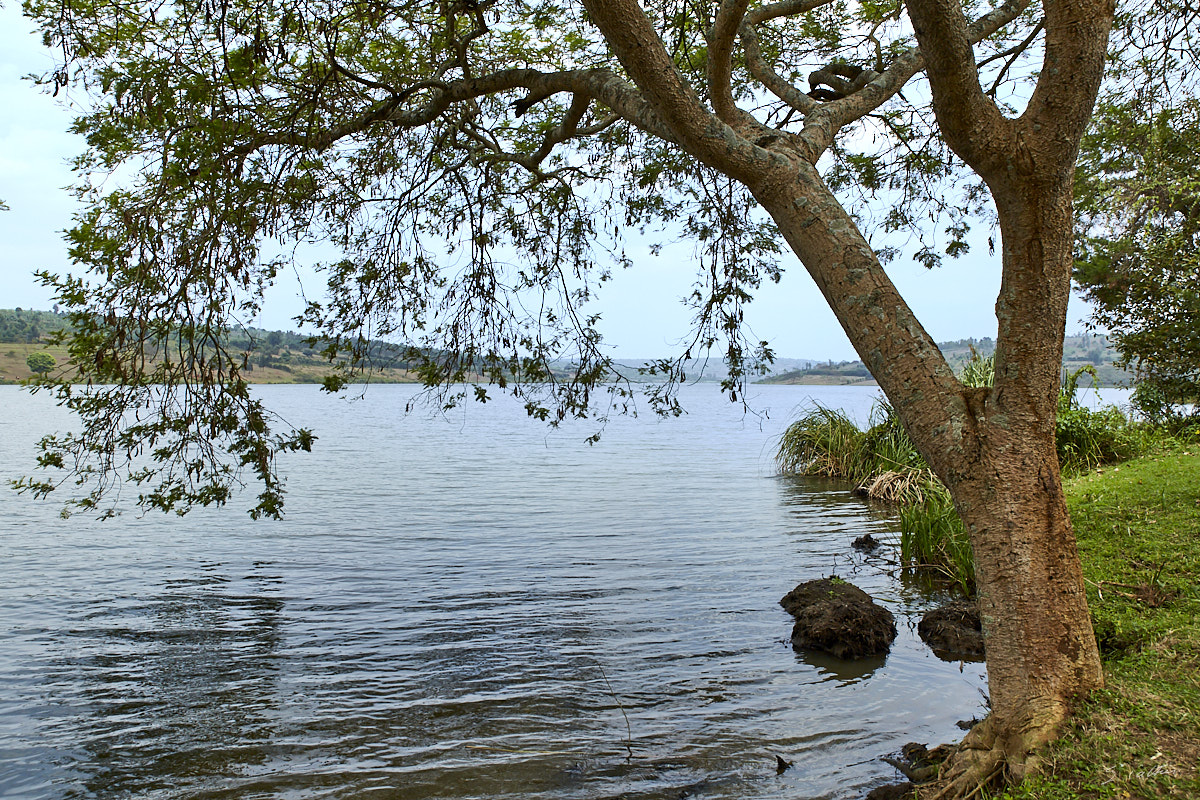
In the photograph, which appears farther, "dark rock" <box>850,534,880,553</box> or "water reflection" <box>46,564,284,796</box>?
"dark rock" <box>850,534,880,553</box>

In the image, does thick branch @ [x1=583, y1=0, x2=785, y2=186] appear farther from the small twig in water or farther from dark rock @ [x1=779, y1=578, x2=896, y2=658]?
dark rock @ [x1=779, y1=578, x2=896, y2=658]

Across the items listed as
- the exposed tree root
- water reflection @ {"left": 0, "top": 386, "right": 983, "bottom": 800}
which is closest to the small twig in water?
water reflection @ {"left": 0, "top": 386, "right": 983, "bottom": 800}

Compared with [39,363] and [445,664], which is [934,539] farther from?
[39,363]

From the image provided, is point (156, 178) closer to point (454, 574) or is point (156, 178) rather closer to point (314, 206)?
point (314, 206)

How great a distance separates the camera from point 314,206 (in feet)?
21.4

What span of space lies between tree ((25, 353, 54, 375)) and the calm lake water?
8.90 ft

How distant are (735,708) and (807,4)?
5702mm

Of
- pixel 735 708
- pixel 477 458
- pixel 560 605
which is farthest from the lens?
pixel 477 458

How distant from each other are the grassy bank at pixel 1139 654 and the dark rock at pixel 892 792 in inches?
35.0

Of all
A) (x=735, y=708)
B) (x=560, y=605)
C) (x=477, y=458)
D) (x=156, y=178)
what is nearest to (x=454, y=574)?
(x=560, y=605)

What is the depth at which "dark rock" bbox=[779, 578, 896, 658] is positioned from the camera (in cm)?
720

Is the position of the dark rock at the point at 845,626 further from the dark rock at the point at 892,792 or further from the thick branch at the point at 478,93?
the thick branch at the point at 478,93

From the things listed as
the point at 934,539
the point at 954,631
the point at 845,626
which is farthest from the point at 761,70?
the point at 934,539

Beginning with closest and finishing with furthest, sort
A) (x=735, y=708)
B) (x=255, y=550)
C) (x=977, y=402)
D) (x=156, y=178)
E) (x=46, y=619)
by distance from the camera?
(x=977, y=402) → (x=156, y=178) → (x=735, y=708) → (x=46, y=619) → (x=255, y=550)
